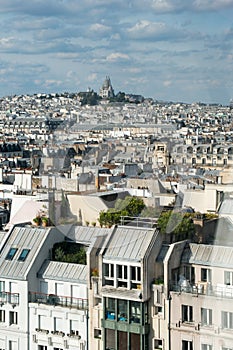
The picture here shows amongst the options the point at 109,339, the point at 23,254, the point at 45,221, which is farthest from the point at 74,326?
the point at 45,221

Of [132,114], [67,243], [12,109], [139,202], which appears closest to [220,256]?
[139,202]

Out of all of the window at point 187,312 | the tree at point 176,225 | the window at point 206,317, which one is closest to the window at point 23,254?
the tree at point 176,225

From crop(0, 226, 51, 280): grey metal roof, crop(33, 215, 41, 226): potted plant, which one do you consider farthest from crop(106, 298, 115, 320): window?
crop(33, 215, 41, 226): potted plant

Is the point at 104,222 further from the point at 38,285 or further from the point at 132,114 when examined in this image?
the point at 132,114

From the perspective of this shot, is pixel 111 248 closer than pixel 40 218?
Yes

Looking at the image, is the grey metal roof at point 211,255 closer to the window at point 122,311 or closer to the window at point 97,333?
the window at point 122,311

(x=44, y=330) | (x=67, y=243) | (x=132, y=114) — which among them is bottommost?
(x=44, y=330)
